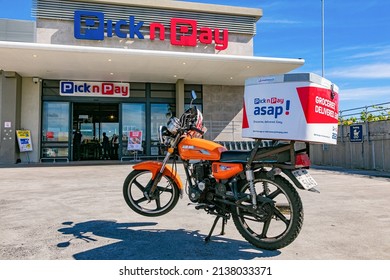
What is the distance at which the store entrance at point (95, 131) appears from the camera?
57.3 ft

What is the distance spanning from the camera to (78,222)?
4125 millimetres

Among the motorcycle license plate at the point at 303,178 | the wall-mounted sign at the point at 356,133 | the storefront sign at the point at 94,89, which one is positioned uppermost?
the storefront sign at the point at 94,89

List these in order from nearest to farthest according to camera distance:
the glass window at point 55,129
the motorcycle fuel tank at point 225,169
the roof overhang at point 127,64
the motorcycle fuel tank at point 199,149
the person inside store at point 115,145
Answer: the motorcycle fuel tank at point 225,169, the motorcycle fuel tank at point 199,149, the roof overhang at point 127,64, the glass window at point 55,129, the person inside store at point 115,145

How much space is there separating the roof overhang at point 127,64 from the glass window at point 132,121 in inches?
57.7

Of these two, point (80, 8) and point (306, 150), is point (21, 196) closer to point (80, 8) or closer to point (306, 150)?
point (306, 150)

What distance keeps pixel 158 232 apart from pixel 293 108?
6.65 ft

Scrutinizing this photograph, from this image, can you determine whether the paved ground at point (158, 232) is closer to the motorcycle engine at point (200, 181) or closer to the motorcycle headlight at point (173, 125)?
the motorcycle engine at point (200, 181)

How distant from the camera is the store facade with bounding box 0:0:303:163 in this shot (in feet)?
46.1

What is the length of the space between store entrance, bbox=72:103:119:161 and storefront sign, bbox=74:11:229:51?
405 centimetres

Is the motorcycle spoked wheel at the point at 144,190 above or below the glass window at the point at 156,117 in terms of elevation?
below

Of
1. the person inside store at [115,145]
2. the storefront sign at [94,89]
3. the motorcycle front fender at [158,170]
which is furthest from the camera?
the person inside store at [115,145]

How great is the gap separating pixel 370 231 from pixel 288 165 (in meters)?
1.55

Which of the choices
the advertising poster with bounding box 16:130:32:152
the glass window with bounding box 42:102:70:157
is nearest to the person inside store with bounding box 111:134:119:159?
the glass window with bounding box 42:102:70:157

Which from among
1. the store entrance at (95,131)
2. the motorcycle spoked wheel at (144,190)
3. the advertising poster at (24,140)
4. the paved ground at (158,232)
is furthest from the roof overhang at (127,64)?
the motorcycle spoked wheel at (144,190)
